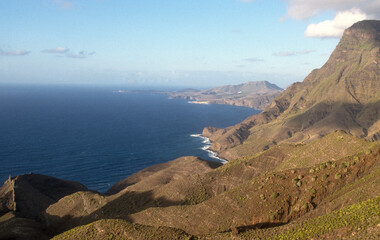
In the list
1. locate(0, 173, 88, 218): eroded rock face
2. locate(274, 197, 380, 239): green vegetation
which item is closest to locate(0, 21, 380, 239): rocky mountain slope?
locate(274, 197, 380, 239): green vegetation

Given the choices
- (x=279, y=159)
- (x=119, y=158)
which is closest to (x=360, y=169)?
(x=279, y=159)

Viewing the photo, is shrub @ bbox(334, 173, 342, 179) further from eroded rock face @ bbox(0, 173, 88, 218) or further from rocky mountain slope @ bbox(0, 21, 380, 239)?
eroded rock face @ bbox(0, 173, 88, 218)

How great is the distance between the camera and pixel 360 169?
46.2m

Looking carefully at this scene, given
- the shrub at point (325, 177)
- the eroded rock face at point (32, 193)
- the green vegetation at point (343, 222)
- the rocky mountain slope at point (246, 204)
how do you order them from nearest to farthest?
the green vegetation at point (343, 222) → the rocky mountain slope at point (246, 204) → the shrub at point (325, 177) → the eroded rock face at point (32, 193)

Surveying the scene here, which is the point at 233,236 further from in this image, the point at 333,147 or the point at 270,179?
the point at 333,147

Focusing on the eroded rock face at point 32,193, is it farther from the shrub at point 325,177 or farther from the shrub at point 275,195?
the shrub at point 325,177

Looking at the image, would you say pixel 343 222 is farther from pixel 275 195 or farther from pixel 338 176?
pixel 275 195

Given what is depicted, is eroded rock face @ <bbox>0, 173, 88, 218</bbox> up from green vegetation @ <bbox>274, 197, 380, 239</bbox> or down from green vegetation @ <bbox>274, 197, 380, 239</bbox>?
down

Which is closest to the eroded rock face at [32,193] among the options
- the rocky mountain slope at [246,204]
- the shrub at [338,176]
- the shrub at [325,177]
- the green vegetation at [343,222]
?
the rocky mountain slope at [246,204]

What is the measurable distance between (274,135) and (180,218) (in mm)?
155822

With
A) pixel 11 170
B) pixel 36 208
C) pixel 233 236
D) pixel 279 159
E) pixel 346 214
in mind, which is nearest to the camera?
pixel 346 214

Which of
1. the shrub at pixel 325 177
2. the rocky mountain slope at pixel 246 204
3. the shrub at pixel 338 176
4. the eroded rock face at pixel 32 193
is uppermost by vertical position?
the shrub at pixel 338 176

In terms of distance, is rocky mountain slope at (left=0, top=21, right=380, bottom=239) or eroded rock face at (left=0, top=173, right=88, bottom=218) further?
eroded rock face at (left=0, top=173, right=88, bottom=218)

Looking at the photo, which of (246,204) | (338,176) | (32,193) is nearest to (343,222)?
(338,176)
